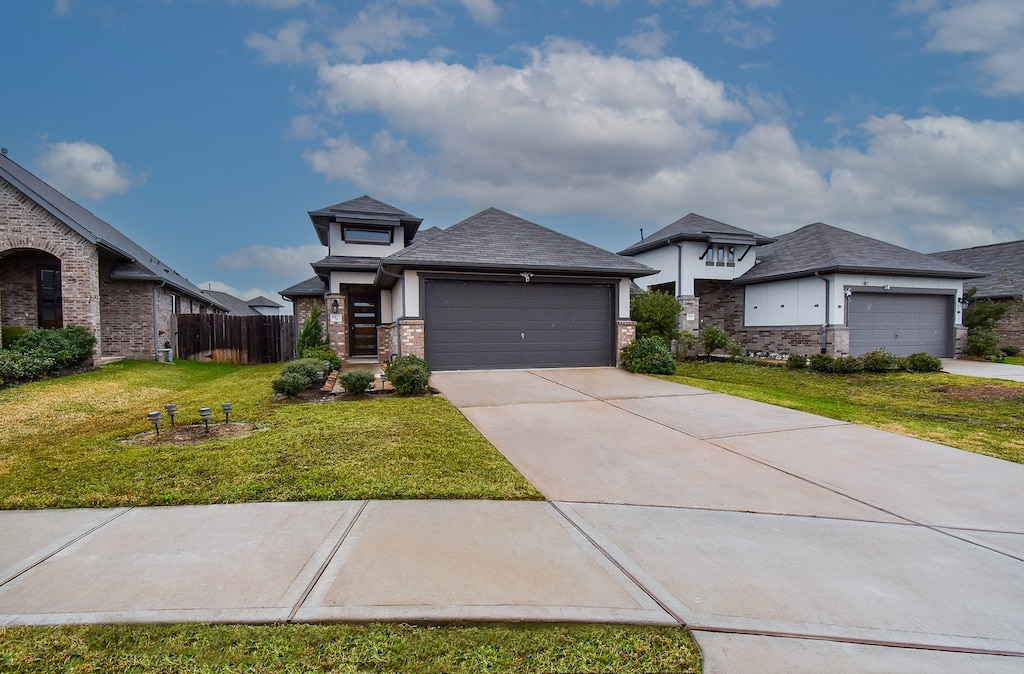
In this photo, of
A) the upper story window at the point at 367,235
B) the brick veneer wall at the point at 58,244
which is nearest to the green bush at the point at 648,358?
the upper story window at the point at 367,235

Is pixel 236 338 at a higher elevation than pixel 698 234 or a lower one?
lower

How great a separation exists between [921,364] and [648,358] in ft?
28.7

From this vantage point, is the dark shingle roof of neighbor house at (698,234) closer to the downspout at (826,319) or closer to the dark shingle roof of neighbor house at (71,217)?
the downspout at (826,319)

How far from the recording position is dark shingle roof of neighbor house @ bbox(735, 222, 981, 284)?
1770 cm

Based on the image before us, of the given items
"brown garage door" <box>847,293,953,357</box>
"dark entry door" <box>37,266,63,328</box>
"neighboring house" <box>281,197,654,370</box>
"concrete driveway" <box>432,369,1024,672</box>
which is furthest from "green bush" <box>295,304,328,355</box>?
"brown garage door" <box>847,293,953,357</box>

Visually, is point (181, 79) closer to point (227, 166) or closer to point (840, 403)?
point (227, 166)

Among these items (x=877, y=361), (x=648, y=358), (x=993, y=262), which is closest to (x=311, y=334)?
(x=648, y=358)

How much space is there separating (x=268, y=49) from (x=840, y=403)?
15355mm

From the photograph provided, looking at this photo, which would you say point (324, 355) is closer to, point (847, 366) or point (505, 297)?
point (505, 297)

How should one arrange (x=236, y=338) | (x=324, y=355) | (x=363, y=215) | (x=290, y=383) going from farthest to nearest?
(x=236, y=338)
(x=363, y=215)
(x=324, y=355)
(x=290, y=383)

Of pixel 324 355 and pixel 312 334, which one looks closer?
pixel 324 355

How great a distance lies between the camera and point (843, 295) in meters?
17.7

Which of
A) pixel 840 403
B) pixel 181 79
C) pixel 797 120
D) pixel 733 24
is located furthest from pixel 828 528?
pixel 181 79

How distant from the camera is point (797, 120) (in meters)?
15.2
